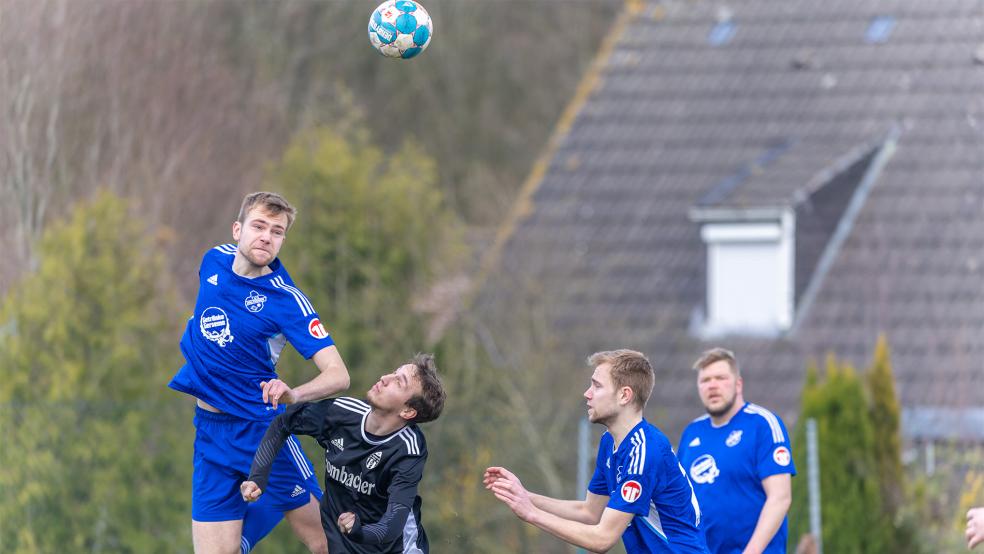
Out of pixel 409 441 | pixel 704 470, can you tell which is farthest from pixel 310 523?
pixel 704 470

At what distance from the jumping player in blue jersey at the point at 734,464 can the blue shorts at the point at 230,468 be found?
7.90 feet

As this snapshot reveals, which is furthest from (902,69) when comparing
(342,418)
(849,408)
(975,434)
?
(342,418)

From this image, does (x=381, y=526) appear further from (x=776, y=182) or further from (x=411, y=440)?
(x=776, y=182)

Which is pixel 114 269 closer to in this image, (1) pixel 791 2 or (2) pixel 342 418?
(2) pixel 342 418

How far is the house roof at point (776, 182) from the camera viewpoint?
52.4ft

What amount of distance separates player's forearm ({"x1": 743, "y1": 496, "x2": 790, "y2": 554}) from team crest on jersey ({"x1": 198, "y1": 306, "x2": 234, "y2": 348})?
2968 mm

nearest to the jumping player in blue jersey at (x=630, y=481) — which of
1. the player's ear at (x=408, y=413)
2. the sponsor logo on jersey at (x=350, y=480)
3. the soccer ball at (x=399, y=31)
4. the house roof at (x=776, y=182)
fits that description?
the player's ear at (x=408, y=413)

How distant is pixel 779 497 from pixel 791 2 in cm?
1175

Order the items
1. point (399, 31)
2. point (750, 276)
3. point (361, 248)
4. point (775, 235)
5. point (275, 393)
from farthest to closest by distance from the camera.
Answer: point (750, 276)
point (775, 235)
point (361, 248)
point (399, 31)
point (275, 393)

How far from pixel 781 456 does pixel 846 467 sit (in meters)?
5.27

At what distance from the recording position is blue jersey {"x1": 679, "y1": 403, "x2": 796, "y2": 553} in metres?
8.01

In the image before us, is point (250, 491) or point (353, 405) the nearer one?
point (250, 491)

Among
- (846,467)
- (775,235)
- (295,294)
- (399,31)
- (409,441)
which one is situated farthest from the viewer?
(775,235)

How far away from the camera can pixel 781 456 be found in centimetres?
795
